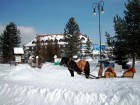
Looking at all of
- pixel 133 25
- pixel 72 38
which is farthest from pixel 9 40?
pixel 133 25

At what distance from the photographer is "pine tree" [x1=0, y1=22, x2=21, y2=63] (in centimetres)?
8594

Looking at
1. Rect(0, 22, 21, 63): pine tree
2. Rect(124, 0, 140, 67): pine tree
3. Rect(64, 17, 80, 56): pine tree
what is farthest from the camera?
Rect(0, 22, 21, 63): pine tree

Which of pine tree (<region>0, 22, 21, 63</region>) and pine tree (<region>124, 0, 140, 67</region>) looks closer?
pine tree (<region>124, 0, 140, 67</region>)

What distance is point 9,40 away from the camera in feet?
285

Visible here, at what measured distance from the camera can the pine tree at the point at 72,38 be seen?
8081cm

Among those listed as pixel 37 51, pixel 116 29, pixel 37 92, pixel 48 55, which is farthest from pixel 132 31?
pixel 48 55

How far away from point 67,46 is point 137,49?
47.7 m

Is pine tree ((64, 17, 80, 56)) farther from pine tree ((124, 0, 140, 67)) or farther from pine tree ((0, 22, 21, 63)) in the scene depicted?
pine tree ((124, 0, 140, 67))

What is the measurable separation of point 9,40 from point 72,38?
21108 mm

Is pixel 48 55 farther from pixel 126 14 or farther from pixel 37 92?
pixel 37 92

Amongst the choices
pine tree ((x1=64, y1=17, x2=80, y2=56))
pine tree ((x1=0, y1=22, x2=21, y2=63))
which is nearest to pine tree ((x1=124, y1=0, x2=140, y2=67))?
pine tree ((x1=64, y1=17, x2=80, y2=56))

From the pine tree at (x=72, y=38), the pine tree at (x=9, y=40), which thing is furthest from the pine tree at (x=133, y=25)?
the pine tree at (x=9, y=40)

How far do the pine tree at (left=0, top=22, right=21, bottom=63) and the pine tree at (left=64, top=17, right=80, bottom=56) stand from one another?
672 inches

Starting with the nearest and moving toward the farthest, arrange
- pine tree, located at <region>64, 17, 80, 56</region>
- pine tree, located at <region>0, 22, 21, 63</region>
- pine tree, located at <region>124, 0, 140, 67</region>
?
pine tree, located at <region>124, 0, 140, 67</region> < pine tree, located at <region>64, 17, 80, 56</region> < pine tree, located at <region>0, 22, 21, 63</region>
